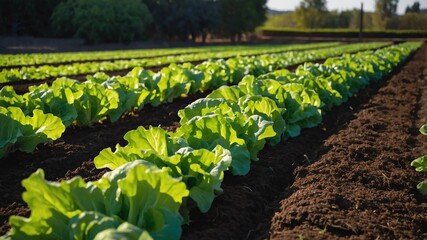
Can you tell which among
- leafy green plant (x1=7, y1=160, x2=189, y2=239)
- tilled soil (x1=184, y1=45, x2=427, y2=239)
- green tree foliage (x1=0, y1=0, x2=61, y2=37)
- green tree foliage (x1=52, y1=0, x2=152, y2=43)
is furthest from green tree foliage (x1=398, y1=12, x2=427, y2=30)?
leafy green plant (x1=7, y1=160, x2=189, y2=239)

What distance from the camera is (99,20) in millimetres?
44531

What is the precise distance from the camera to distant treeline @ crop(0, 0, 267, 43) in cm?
4450

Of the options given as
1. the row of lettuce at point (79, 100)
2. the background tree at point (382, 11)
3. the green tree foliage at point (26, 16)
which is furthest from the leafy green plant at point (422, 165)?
the background tree at point (382, 11)

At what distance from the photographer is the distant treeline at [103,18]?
146ft

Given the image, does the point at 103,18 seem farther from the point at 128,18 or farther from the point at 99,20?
the point at 128,18

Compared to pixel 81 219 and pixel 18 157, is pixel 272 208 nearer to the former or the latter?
pixel 81 219

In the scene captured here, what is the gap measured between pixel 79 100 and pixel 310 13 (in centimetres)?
8386

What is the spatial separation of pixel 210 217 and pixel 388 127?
472cm

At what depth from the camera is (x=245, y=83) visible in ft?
23.8

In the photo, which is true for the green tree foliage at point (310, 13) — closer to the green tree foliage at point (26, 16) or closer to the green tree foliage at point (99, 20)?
the green tree foliage at point (99, 20)

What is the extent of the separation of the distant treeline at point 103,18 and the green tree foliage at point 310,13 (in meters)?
32.8

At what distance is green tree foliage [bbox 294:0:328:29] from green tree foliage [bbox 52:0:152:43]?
152 feet

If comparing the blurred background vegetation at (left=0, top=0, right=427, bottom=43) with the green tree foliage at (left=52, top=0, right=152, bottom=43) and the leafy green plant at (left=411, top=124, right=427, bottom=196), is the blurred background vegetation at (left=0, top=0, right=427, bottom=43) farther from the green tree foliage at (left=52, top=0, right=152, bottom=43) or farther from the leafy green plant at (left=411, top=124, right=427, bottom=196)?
the leafy green plant at (left=411, top=124, right=427, bottom=196)

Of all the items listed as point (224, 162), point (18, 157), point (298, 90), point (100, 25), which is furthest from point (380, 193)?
point (100, 25)
